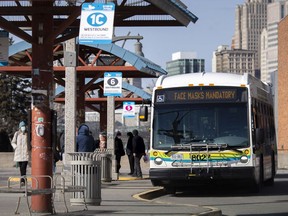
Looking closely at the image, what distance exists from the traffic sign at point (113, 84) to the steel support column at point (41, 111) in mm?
15169

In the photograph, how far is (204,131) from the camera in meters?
22.1

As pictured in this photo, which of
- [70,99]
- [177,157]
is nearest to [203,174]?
[177,157]

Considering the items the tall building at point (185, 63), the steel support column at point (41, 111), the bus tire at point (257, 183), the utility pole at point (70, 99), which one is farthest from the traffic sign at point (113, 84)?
the tall building at point (185, 63)

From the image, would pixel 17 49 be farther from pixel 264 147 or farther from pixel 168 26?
pixel 168 26

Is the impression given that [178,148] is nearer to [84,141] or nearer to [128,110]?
[84,141]

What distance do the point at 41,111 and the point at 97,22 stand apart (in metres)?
2.45

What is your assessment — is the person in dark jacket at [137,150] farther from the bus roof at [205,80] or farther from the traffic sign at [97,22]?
the traffic sign at [97,22]

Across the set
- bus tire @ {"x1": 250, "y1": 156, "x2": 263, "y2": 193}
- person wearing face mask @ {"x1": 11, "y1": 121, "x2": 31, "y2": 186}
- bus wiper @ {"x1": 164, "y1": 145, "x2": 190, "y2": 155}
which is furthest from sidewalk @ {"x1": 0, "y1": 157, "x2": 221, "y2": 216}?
bus tire @ {"x1": 250, "y1": 156, "x2": 263, "y2": 193}

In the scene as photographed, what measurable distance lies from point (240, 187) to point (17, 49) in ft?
37.0

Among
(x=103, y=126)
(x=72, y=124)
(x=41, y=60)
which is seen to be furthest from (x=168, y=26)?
(x=103, y=126)

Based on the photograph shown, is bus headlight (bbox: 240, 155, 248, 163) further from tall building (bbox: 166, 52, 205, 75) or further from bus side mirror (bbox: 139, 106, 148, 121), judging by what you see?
tall building (bbox: 166, 52, 205, 75)

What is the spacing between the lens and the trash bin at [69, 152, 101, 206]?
1712cm

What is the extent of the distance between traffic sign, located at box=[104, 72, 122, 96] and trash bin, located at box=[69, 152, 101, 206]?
13184mm

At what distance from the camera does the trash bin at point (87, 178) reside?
1712cm
